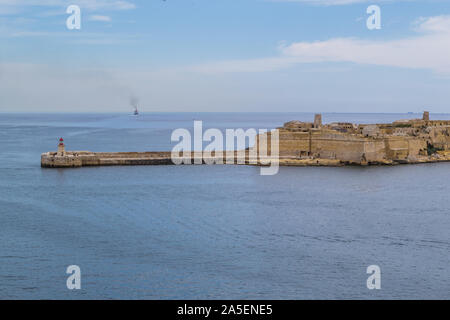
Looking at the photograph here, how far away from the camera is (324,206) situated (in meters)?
24.7

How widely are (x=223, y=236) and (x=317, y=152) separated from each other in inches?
898

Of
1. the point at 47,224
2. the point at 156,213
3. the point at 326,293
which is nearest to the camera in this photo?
the point at 326,293

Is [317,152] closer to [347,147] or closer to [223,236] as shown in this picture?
[347,147]

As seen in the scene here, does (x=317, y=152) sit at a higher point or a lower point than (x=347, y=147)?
lower

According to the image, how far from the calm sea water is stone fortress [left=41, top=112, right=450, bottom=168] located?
5.53 meters

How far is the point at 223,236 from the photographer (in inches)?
757

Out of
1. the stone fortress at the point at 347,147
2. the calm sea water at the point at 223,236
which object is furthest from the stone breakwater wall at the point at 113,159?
the calm sea water at the point at 223,236

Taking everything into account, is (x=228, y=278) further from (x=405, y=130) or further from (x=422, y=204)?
(x=405, y=130)

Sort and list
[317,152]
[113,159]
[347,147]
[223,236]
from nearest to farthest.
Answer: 1. [223,236]
2. [113,159]
3. [347,147]
4. [317,152]

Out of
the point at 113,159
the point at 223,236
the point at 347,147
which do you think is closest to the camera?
the point at 223,236

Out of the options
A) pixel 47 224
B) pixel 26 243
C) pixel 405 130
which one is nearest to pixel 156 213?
pixel 47 224

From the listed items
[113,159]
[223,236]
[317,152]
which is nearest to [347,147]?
[317,152]

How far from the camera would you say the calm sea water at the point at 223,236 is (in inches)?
577
